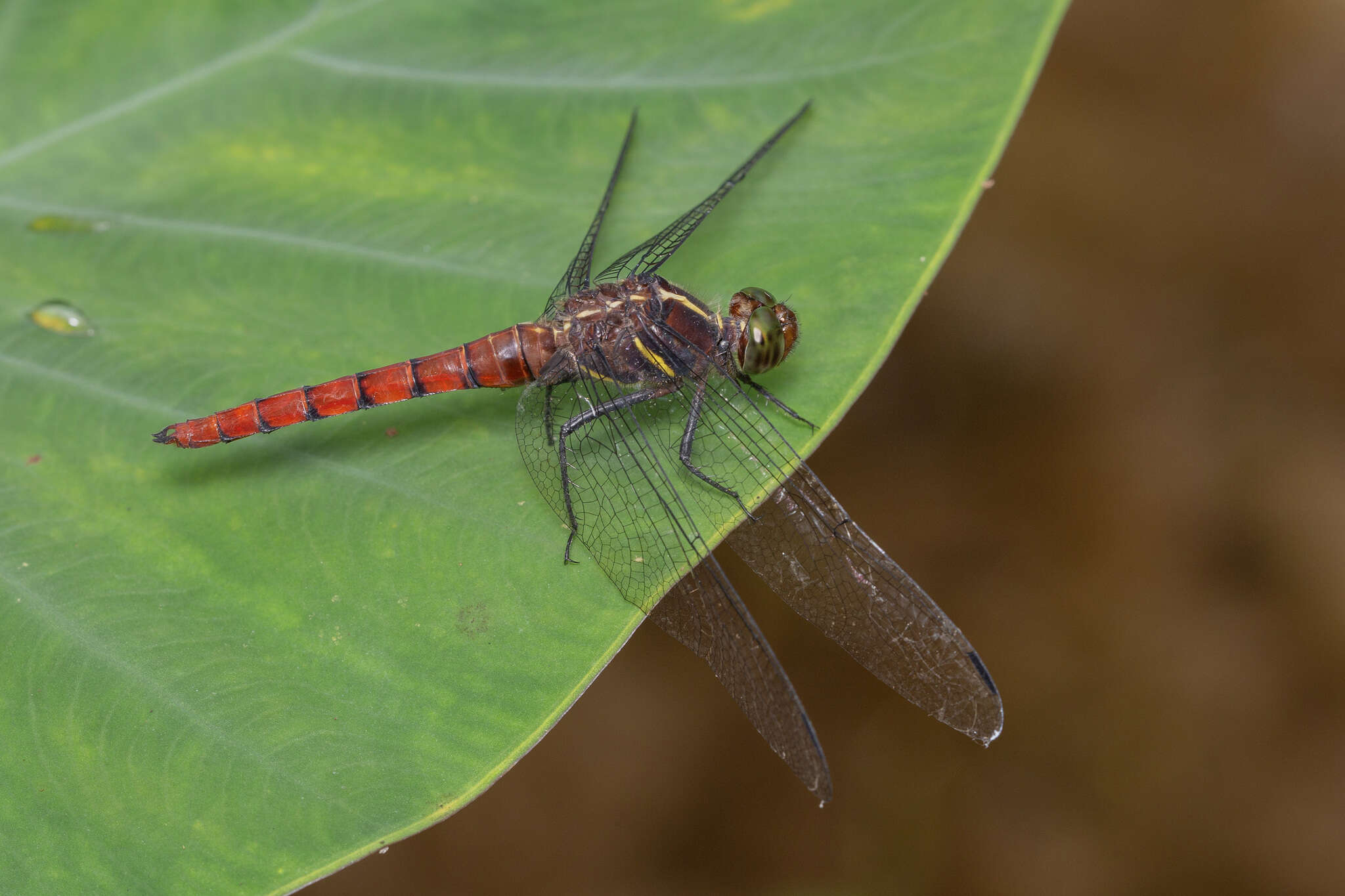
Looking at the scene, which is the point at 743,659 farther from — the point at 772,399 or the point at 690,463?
the point at 772,399

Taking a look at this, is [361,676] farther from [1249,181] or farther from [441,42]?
[1249,181]

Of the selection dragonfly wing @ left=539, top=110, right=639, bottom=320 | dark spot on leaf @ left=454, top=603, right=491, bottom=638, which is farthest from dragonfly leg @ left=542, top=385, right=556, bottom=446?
dark spot on leaf @ left=454, top=603, right=491, bottom=638


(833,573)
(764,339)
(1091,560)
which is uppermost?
(764,339)

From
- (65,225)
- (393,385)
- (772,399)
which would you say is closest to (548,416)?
(393,385)

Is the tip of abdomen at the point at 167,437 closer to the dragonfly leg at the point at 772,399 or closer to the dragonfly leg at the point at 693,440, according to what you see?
the dragonfly leg at the point at 693,440

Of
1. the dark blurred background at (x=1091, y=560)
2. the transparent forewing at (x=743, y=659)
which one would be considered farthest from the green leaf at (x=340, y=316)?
the dark blurred background at (x=1091, y=560)

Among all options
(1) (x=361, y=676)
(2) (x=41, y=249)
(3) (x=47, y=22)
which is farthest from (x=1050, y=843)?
(3) (x=47, y=22)
